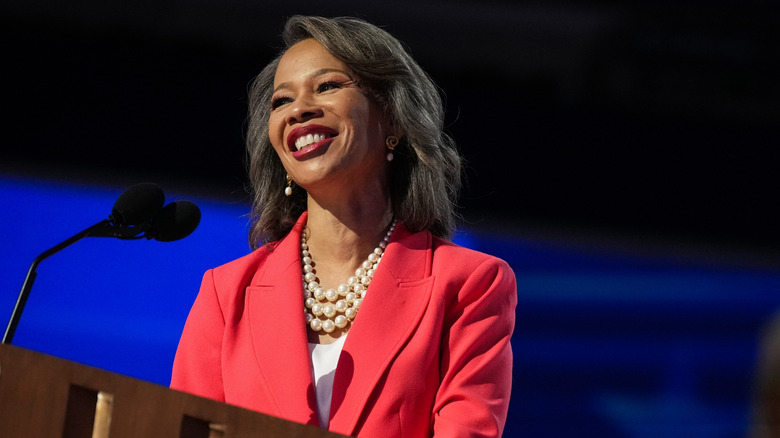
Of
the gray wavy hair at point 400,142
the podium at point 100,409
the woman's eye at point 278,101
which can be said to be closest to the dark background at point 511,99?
the gray wavy hair at point 400,142

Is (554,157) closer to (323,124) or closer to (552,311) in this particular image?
(552,311)

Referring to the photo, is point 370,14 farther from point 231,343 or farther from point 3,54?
point 231,343

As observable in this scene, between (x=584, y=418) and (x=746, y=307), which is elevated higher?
(x=746, y=307)

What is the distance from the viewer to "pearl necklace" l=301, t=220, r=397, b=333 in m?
1.74

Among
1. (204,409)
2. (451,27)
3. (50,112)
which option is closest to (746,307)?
(451,27)

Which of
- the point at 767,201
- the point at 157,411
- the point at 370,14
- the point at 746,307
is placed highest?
the point at 370,14

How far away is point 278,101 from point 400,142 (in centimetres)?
25

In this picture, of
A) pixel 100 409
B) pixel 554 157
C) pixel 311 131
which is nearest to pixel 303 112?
pixel 311 131

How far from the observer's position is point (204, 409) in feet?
3.48

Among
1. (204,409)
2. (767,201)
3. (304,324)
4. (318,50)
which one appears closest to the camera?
(204,409)

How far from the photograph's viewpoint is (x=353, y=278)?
180 centimetres

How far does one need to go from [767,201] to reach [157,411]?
2.57 m

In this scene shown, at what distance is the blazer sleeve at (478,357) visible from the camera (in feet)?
5.20

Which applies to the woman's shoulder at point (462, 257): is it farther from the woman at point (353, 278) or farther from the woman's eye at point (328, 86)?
the woman's eye at point (328, 86)
